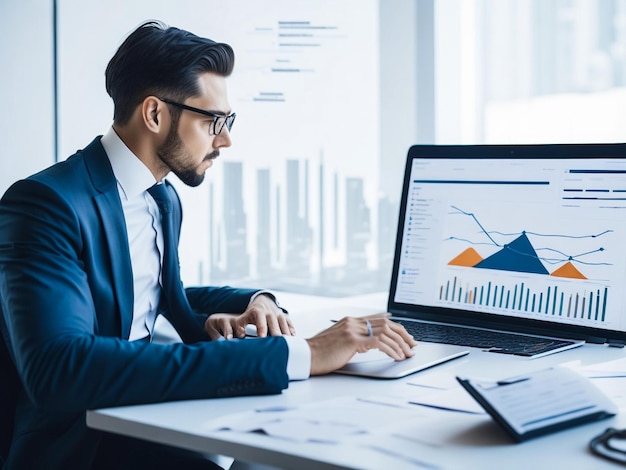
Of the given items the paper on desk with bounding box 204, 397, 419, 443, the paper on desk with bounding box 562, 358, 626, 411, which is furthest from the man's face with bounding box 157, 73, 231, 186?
the paper on desk with bounding box 562, 358, 626, 411

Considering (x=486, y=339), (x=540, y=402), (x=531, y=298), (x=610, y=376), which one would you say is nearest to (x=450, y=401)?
(x=540, y=402)

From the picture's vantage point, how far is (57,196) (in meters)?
1.36

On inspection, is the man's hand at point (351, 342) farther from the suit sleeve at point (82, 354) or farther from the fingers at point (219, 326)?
the fingers at point (219, 326)

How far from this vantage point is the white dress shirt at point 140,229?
63.3 inches

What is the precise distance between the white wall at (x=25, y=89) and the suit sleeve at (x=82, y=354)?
5.51 feet

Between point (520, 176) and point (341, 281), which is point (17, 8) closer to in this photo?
point (341, 281)

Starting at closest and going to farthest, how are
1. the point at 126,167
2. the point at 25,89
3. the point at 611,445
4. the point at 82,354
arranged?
the point at 611,445 → the point at 82,354 → the point at 126,167 → the point at 25,89

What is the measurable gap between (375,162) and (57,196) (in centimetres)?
152

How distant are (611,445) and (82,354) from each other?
0.71 metres

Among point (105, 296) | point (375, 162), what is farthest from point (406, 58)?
point (105, 296)

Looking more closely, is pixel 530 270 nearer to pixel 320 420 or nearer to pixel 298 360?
pixel 298 360

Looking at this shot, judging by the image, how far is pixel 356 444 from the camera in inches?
38.2

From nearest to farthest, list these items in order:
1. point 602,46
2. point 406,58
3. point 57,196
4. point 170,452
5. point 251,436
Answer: point 251,436
point 57,196
point 170,452
point 602,46
point 406,58

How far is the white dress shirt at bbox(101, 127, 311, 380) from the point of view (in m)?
1.61
